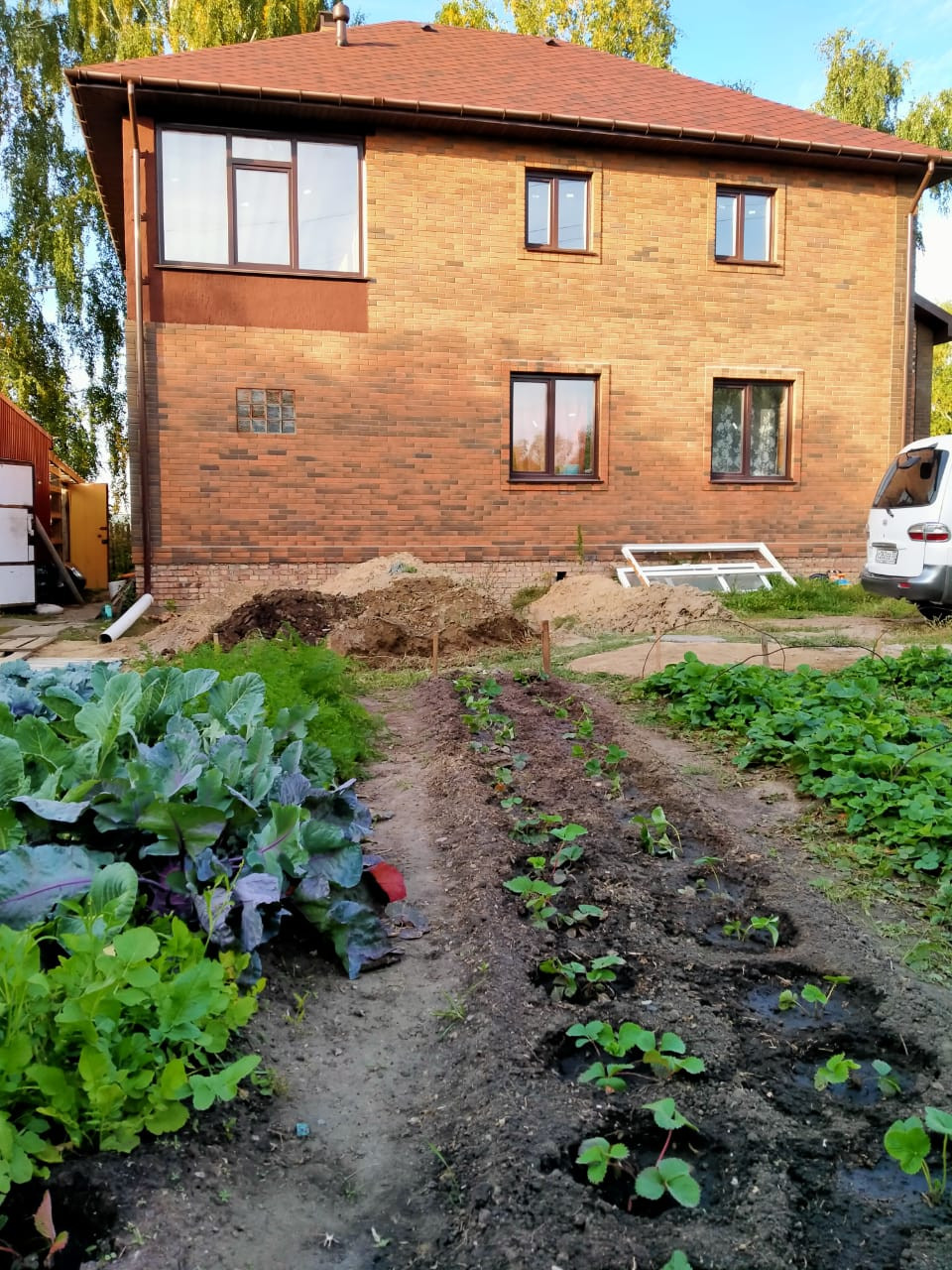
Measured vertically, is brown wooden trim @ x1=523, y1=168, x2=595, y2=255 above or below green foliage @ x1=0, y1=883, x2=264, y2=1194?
above

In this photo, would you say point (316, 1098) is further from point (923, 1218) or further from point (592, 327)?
point (592, 327)

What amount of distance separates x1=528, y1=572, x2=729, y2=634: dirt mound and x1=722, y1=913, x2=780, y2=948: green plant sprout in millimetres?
7004

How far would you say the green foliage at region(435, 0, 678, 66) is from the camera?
25.5 metres

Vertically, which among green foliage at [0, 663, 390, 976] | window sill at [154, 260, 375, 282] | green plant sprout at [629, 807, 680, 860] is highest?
window sill at [154, 260, 375, 282]

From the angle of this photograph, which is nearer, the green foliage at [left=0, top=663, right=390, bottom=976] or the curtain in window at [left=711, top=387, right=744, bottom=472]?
the green foliage at [left=0, top=663, right=390, bottom=976]

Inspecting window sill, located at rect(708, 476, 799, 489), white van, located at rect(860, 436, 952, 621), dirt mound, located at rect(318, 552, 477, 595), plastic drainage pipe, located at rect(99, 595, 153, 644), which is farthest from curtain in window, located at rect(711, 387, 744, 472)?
plastic drainage pipe, located at rect(99, 595, 153, 644)

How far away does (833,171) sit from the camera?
1377cm

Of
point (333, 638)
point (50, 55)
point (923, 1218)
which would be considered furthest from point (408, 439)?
point (50, 55)

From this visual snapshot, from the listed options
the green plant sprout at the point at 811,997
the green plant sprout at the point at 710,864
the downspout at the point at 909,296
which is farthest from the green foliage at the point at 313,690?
the downspout at the point at 909,296

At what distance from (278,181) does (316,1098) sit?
1206 centimetres

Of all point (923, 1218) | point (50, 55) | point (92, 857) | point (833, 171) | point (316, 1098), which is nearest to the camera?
point (923, 1218)

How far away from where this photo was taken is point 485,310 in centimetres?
1257

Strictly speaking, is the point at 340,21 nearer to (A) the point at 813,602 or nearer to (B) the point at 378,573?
(B) the point at 378,573

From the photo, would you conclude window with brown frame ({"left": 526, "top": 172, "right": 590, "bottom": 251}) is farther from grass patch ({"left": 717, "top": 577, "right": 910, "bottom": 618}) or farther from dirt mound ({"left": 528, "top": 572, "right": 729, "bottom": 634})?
grass patch ({"left": 717, "top": 577, "right": 910, "bottom": 618})
